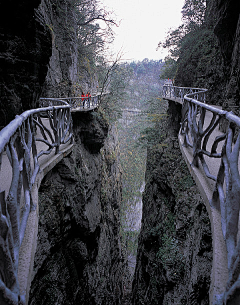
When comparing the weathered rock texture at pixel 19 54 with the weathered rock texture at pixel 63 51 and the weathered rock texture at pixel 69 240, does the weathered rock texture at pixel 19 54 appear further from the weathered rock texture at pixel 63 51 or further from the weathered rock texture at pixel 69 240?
the weathered rock texture at pixel 63 51

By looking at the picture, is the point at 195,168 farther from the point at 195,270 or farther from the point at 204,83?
the point at 204,83

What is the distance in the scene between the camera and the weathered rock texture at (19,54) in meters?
4.35

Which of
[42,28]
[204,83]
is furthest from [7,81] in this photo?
[204,83]

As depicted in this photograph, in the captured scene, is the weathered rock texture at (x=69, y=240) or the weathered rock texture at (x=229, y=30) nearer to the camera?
the weathered rock texture at (x=69, y=240)

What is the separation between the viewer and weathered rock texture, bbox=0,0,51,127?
4348mm

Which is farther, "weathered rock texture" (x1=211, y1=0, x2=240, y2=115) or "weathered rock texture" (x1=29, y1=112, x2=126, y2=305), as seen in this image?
"weathered rock texture" (x1=211, y1=0, x2=240, y2=115)

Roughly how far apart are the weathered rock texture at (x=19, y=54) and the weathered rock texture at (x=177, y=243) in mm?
5754

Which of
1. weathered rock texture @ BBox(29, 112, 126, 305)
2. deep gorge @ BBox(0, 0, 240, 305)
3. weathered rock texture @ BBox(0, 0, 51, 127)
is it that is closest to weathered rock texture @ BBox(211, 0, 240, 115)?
deep gorge @ BBox(0, 0, 240, 305)

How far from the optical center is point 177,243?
6.39 m

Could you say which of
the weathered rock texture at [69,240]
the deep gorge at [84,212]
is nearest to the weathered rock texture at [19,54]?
the deep gorge at [84,212]

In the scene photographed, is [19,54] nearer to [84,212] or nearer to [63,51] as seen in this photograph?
[84,212]

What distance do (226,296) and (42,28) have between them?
21.3 feet

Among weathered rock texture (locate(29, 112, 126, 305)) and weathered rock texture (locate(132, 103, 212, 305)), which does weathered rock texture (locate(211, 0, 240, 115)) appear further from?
weathered rock texture (locate(29, 112, 126, 305))

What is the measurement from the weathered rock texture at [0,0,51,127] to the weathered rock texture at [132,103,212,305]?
5754 mm
